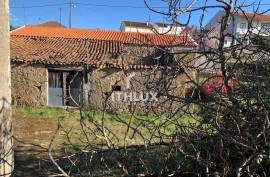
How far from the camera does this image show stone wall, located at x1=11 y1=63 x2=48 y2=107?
18.9 metres

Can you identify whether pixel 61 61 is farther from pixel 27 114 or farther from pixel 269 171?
pixel 269 171

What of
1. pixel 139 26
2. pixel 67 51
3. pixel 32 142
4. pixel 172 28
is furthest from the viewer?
pixel 67 51

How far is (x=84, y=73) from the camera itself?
61.8 feet

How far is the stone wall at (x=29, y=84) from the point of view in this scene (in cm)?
1892

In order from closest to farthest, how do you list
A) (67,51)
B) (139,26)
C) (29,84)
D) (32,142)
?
(32,142) < (139,26) < (29,84) < (67,51)

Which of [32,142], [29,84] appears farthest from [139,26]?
[32,142]

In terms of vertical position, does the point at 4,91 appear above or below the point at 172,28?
below

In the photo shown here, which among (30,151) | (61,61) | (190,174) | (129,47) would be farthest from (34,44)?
(190,174)

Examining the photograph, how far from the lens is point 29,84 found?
1892 cm

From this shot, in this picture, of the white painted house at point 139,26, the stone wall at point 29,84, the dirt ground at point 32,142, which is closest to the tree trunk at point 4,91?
the dirt ground at point 32,142

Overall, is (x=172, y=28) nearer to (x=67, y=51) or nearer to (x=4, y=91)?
(x=4, y=91)

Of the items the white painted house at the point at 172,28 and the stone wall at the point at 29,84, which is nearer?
the white painted house at the point at 172,28

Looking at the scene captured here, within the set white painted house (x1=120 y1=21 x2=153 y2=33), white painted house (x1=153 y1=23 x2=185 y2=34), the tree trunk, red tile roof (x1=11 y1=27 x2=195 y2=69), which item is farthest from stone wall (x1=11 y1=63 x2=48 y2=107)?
white painted house (x1=153 y1=23 x2=185 y2=34)

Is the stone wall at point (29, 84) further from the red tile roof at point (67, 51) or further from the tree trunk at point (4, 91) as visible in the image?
the tree trunk at point (4, 91)
